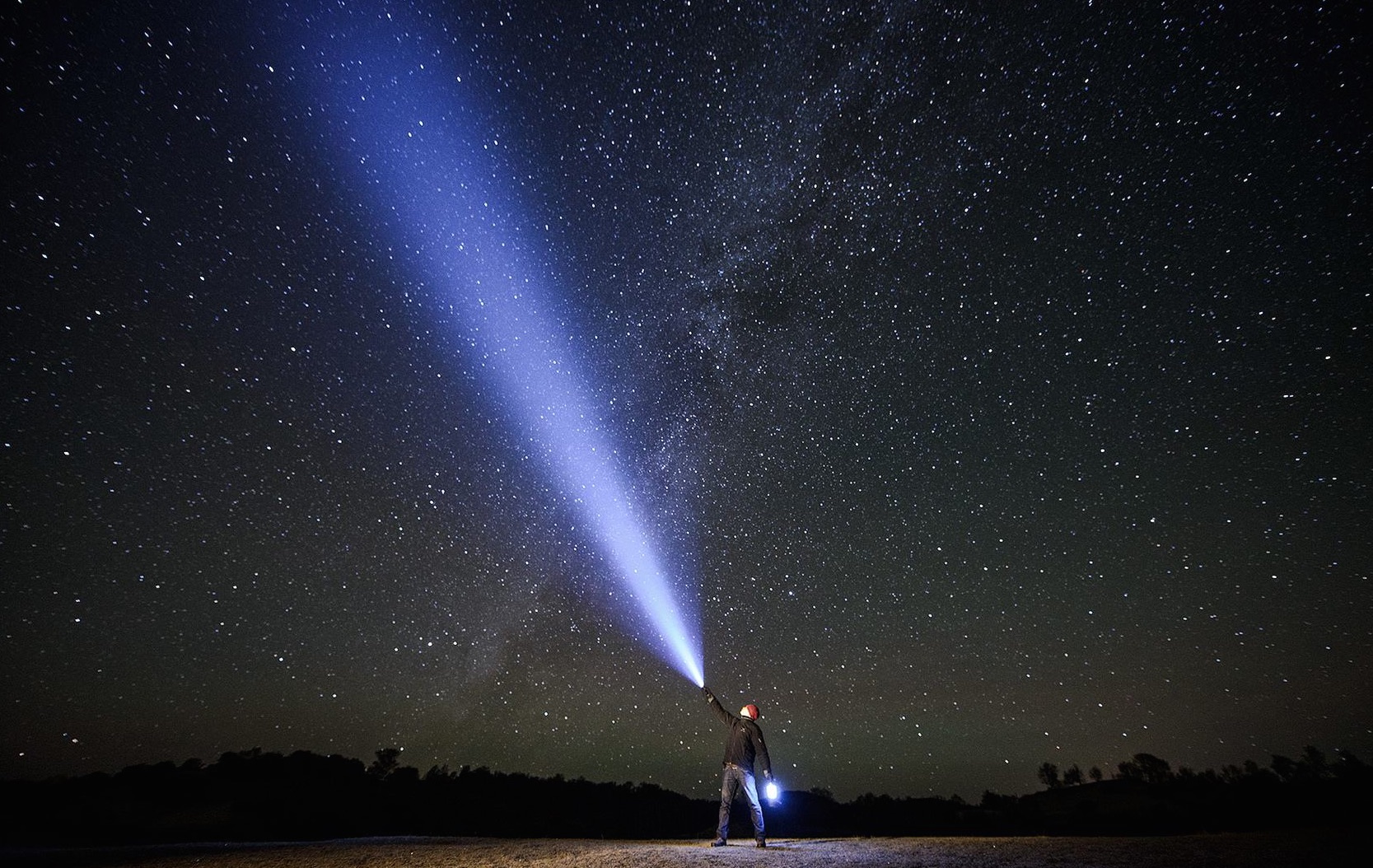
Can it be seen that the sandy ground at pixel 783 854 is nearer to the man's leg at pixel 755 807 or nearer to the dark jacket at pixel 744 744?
the man's leg at pixel 755 807

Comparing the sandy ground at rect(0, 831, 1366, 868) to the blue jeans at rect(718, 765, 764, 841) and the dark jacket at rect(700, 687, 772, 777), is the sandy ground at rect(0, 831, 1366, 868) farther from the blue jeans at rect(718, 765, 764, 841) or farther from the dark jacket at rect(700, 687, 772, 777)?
the dark jacket at rect(700, 687, 772, 777)

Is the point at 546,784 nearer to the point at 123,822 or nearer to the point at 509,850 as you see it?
the point at 123,822

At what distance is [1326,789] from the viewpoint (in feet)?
53.4

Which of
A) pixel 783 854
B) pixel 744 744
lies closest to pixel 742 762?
pixel 744 744

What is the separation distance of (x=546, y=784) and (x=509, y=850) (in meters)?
26.7

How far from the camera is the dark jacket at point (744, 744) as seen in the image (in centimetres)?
822

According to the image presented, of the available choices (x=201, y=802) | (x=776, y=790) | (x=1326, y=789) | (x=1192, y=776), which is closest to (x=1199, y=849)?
(x=776, y=790)

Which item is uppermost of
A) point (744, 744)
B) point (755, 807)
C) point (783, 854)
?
point (744, 744)

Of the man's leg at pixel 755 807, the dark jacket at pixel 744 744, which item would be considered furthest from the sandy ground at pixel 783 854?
the dark jacket at pixel 744 744

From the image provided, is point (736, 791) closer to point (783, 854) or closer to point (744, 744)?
point (744, 744)

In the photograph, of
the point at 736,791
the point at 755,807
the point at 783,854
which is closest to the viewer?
the point at 783,854

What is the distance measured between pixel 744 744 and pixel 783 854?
1.58 meters

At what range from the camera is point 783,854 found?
691cm

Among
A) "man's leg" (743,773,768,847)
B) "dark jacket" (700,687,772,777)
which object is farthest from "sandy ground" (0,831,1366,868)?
"dark jacket" (700,687,772,777)
